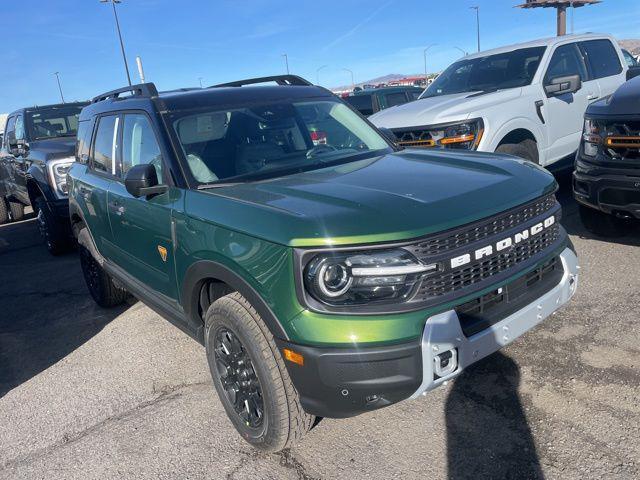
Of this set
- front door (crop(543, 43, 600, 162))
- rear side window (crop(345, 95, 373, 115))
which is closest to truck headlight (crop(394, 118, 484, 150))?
front door (crop(543, 43, 600, 162))

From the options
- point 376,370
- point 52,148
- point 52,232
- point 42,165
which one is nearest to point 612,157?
point 376,370

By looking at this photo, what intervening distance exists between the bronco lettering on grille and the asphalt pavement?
91 cm

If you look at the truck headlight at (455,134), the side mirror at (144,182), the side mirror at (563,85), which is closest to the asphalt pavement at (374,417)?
the side mirror at (144,182)

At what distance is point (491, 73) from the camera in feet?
22.1

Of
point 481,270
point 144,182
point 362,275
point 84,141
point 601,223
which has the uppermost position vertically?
point 84,141

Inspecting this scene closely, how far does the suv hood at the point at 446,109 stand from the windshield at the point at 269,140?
1.99m

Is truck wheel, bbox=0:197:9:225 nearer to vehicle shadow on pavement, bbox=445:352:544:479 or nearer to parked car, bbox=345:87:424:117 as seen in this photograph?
parked car, bbox=345:87:424:117

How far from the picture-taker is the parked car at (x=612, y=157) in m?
4.11

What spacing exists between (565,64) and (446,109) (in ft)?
6.53

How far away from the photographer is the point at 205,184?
3.08 meters

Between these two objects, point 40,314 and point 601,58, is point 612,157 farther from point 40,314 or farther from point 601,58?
point 40,314

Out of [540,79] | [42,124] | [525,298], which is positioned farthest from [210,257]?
[42,124]

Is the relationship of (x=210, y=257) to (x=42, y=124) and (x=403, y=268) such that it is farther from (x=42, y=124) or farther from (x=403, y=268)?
(x=42, y=124)

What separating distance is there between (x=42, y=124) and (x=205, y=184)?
7.40m
